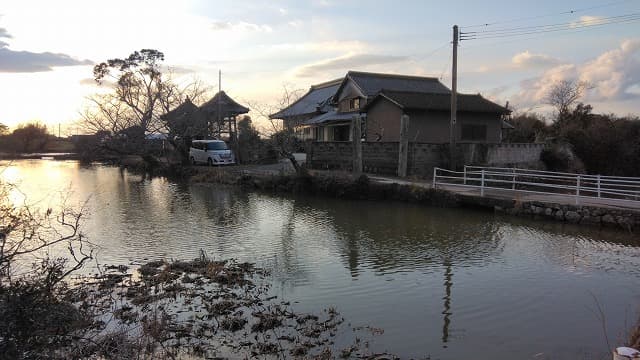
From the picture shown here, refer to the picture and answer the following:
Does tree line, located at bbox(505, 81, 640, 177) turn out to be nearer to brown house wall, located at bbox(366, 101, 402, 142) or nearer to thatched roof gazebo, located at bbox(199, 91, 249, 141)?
brown house wall, located at bbox(366, 101, 402, 142)

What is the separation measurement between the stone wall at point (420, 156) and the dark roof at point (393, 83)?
785 cm

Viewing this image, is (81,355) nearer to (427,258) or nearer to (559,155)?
(427,258)

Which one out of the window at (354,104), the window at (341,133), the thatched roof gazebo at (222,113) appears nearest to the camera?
the window at (354,104)

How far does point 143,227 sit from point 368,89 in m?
22.3

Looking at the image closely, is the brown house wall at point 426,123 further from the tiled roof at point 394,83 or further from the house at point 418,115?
the tiled roof at point 394,83

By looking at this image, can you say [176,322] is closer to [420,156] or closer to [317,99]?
[420,156]

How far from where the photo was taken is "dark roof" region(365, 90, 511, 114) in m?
25.3

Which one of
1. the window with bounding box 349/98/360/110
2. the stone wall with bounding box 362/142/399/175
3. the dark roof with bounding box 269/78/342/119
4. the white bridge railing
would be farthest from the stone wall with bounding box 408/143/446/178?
the dark roof with bounding box 269/78/342/119

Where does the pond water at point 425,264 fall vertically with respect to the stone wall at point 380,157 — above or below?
below

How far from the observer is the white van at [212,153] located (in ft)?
99.8

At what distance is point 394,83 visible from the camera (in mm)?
35875

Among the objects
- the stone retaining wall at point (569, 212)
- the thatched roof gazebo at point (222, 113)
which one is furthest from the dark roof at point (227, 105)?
the stone retaining wall at point (569, 212)

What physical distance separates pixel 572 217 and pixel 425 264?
6433 millimetres

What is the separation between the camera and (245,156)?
3275 centimetres
